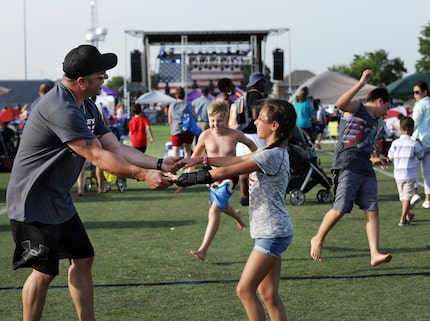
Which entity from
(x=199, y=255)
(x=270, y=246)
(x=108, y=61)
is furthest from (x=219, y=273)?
(x=108, y=61)

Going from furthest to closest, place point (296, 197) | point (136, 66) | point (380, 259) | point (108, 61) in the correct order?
1. point (136, 66)
2. point (296, 197)
3. point (380, 259)
4. point (108, 61)

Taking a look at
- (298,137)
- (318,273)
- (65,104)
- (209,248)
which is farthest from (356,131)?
(298,137)

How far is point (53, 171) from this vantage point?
18.3 ft

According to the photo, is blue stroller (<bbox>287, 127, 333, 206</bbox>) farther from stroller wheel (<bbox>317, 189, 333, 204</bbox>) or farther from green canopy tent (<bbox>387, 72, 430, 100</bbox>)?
green canopy tent (<bbox>387, 72, 430, 100</bbox>)

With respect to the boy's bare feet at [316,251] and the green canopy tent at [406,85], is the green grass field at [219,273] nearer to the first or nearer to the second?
the boy's bare feet at [316,251]

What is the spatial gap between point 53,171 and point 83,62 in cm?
72

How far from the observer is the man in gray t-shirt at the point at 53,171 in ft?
17.7

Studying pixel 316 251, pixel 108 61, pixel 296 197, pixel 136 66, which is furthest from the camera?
pixel 136 66

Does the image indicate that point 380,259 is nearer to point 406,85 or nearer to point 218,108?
point 218,108

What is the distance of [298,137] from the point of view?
14336 millimetres

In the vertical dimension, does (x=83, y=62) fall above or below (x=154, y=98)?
above

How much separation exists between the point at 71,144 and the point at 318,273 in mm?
3653

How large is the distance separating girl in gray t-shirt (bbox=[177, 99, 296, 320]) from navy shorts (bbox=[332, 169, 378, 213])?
3257 mm

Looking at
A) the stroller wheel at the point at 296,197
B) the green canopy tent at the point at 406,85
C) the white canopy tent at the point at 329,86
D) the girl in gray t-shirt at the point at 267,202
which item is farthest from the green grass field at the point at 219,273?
the green canopy tent at the point at 406,85
